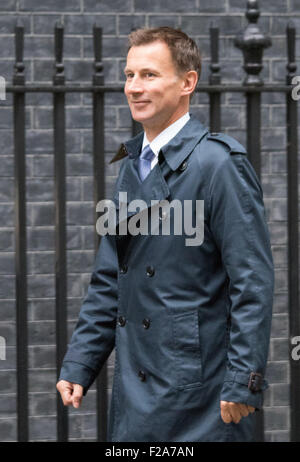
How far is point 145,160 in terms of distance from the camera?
2869mm

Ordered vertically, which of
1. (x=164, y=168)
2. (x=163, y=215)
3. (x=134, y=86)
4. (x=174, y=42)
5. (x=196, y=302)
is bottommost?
(x=196, y=302)

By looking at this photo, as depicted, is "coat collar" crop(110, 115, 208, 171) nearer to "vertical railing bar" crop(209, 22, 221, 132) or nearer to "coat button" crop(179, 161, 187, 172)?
"coat button" crop(179, 161, 187, 172)

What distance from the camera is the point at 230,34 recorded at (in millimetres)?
5160

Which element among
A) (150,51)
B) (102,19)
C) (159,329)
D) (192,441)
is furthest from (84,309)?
(102,19)

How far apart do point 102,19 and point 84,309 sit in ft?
7.99

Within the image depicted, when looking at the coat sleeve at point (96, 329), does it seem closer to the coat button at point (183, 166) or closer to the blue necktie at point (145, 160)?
the blue necktie at point (145, 160)

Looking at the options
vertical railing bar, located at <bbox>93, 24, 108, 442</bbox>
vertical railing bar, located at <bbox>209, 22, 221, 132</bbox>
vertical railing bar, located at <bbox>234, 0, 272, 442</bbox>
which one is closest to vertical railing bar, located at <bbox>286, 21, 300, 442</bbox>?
vertical railing bar, located at <bbox>234, 0, 272, 442</bbox>

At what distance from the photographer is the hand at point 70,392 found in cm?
295

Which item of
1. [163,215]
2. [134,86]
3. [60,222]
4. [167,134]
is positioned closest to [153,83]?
[134,86]

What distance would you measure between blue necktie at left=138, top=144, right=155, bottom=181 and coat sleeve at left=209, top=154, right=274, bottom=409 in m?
0.26

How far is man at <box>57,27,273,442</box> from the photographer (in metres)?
2.60

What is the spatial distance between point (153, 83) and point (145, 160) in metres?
0.25

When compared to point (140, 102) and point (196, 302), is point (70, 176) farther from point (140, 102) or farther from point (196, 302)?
point (196, 302)

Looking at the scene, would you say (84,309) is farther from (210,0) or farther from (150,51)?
(210,0)
